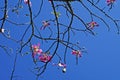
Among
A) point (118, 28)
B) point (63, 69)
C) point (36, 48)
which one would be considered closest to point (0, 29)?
point (63, 69)

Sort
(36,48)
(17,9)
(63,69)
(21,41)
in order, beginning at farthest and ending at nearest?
(36,48) → (17,9) → (63,69) → (21,41)

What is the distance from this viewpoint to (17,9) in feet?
14.1

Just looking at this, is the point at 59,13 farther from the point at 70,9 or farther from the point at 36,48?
the point at 36,48

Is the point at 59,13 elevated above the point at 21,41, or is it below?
above

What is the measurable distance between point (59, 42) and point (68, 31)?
22cm

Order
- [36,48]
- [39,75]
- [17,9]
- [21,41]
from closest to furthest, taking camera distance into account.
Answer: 1. [39,75]
2. [21,41]
3. [17,9]
4. [36,48]

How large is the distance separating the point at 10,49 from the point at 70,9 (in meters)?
0.94

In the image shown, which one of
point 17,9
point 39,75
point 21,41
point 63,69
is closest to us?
point 39,75

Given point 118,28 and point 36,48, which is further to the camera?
point 36,48

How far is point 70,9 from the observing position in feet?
11.7

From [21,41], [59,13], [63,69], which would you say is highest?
[59,13]

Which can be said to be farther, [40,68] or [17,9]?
[17,9]

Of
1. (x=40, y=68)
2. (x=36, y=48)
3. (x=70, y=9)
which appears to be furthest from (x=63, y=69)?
(x=36, y=48)

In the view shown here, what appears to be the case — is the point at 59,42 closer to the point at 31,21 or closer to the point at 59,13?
the point at 31,21
